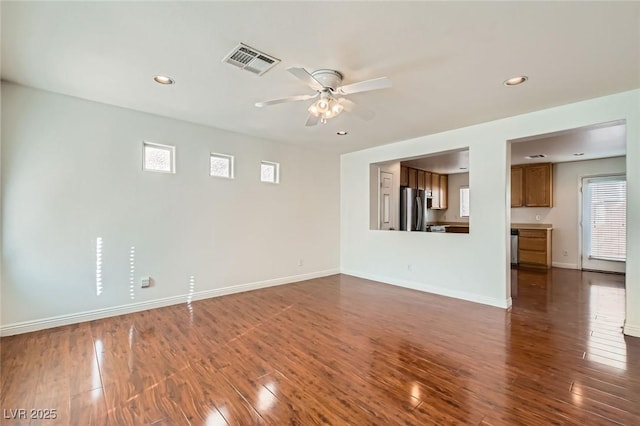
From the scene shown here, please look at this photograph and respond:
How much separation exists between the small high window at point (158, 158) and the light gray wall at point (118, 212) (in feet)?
0.25

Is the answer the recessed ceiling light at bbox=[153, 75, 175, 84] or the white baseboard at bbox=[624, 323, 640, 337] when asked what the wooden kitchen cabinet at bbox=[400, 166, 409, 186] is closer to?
the white baseboard at bbox=[624, 323, 640, 337]

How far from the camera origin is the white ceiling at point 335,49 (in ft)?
6.06

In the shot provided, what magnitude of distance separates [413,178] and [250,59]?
5758 millimetres

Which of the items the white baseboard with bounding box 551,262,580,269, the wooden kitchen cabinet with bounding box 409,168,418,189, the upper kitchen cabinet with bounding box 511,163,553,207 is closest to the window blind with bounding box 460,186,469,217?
the upper kitchen cabinet with bounding box 511,163,553,207

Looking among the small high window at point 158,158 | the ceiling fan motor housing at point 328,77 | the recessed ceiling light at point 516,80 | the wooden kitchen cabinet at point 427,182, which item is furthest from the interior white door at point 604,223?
the small high window at point 158,158

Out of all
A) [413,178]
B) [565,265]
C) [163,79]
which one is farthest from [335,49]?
[565,265]

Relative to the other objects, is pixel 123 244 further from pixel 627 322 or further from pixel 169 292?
pixel 627 322

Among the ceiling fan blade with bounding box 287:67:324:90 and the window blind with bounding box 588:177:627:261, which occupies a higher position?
the ceiling fan blade with bounding box 287:67:324:90

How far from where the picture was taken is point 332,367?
7.70ft

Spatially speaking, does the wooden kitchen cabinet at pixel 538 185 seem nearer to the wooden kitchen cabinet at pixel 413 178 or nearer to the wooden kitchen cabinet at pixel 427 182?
the wooden kitchen cabinet at pixel 427 182

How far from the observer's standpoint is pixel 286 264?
5285mm

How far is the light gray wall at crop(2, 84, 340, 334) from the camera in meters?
3.01

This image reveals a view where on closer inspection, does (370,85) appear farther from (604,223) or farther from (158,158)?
(604,223)

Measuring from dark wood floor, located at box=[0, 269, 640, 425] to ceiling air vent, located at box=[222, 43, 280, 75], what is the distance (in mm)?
2567
